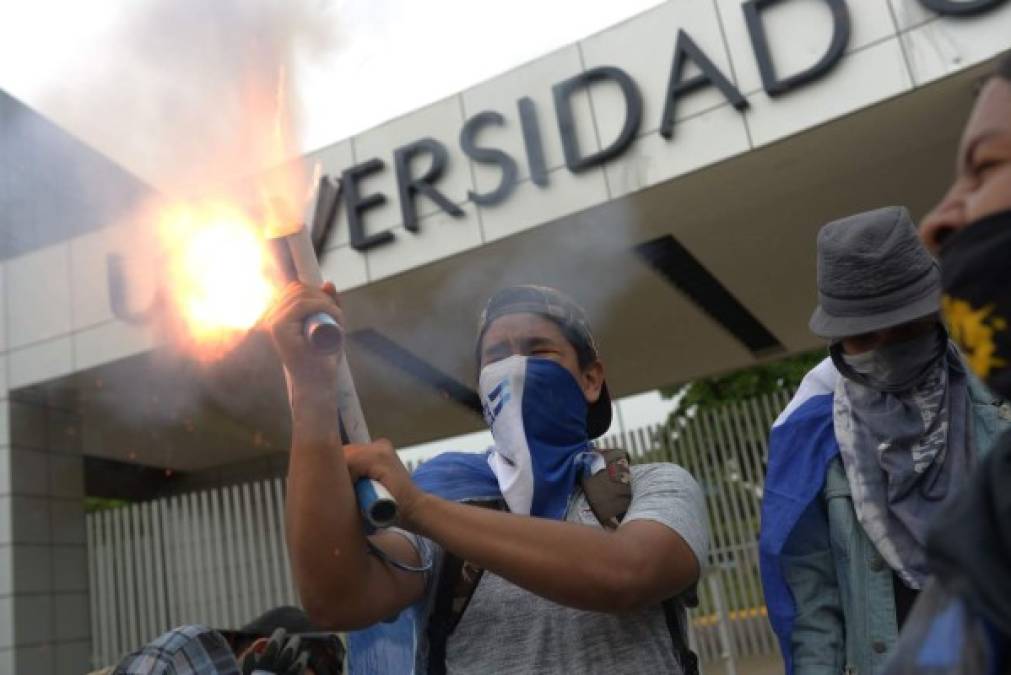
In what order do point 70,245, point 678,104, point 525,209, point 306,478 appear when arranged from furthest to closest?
1. point 70,245
2. point 525,209
3. point 678,104
4. point 306,478

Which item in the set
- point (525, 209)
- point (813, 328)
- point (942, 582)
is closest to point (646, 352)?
point (525, 209)

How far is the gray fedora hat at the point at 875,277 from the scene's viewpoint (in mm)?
1947

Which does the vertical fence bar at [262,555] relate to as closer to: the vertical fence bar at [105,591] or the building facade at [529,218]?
the building facade at [529,218]

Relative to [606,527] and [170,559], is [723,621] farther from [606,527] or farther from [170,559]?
[606,527]

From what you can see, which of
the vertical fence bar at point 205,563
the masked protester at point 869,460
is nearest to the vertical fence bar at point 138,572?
the vertical fence bar at point 205,563

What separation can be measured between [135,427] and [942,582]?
36.1 feet

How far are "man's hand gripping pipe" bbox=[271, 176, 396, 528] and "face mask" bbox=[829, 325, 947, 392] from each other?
43.0 inches

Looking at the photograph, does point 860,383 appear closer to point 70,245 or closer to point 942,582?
point 942,582

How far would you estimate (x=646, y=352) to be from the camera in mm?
10961

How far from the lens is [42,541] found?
9273 mm

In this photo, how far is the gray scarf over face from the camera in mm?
1890

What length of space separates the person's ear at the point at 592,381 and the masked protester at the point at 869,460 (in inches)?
17.7

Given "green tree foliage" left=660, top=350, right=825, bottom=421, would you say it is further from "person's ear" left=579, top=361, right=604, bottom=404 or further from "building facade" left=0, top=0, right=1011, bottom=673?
"person's ear" left=579, top=361, right=604, bottom=404

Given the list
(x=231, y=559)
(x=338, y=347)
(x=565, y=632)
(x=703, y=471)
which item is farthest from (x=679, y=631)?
(x=231, y=559)
